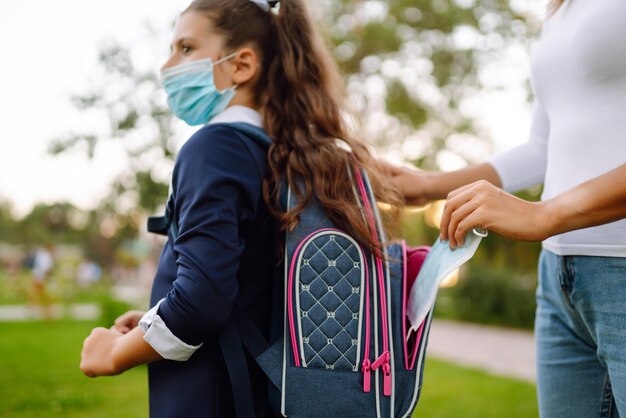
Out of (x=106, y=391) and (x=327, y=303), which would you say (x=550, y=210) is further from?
(x=106, y=391)

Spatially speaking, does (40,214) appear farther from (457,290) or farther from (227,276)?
(227,276)

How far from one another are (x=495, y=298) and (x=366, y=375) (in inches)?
623

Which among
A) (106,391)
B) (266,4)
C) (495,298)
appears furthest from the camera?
(495,298)

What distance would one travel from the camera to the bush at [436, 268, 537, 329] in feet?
52.4

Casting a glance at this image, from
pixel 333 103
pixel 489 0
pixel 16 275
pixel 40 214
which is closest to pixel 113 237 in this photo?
pixel 40 214

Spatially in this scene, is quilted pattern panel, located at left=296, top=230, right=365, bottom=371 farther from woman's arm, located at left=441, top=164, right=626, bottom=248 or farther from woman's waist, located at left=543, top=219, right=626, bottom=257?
woman's waist, located at left=543, top=219, right=626, bottom=257

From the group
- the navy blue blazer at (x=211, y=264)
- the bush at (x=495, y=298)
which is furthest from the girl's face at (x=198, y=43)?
the bush at (x=495, y=298)

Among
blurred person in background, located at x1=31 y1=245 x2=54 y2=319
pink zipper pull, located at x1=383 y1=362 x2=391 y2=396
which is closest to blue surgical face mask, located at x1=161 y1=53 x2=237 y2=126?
pink zipper pull, located at x1=383 y1=362 x2=391 y2=396

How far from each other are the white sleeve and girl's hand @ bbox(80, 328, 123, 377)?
1.33 metres

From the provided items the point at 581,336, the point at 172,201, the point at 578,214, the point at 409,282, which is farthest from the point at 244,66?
the point at 581,336

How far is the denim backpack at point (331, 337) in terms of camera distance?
153 cm

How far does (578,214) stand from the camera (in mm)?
1370

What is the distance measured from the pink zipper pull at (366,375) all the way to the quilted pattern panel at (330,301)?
0.07 ft

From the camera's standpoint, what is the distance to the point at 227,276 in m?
1.51
